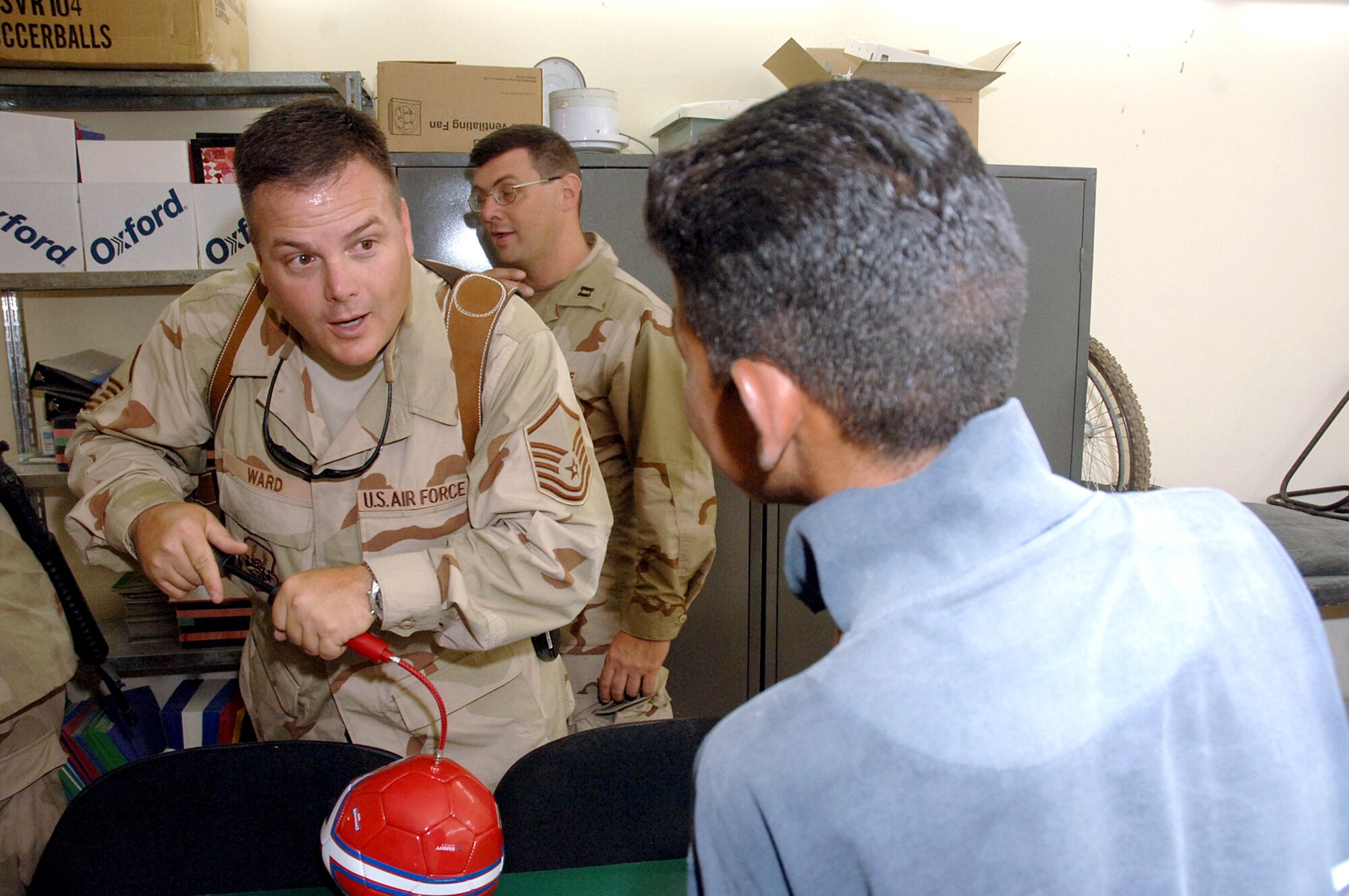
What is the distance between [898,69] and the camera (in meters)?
2.32

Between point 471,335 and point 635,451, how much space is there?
60 centimetres

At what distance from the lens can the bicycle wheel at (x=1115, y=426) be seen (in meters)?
2.82

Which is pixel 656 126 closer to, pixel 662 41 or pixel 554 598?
pixel 662 41

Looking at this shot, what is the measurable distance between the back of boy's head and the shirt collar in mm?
46

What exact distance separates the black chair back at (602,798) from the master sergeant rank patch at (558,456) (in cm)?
35

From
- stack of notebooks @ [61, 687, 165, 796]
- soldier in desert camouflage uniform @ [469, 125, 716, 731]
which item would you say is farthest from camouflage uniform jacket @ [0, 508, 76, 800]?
soldier in desert camouflage uniform @ [469, 125, 716, 731]

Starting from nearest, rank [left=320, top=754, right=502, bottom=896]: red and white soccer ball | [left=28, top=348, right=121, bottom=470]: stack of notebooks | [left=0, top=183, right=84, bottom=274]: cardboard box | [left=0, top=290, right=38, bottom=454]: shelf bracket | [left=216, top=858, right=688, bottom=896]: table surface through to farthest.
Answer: [left=320, top=754, right=502, bottom=896]: red and white soccer ball < [left=216, top=858, right=688, bottom=896]: table surface < [left=0, top=183, right=84, bottom=274]: cardboard box < [left=28, top=348, right=121, bottom=470]: stack of notebooks < [left=0, top=290, right=38, bottom=454]: shelf bracket

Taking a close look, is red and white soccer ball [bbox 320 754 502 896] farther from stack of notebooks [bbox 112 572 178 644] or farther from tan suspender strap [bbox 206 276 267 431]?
stack of notebooks [bbox 112 572 178 644]

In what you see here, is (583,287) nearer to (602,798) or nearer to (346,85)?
(346,85)

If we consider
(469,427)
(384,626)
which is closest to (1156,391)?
(469,427)

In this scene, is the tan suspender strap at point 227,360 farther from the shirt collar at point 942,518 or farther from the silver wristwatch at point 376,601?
the shirt collar at point 942,518

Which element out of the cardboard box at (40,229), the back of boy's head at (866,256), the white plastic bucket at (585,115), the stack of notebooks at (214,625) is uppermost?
the white plastic bucket at (585,115)

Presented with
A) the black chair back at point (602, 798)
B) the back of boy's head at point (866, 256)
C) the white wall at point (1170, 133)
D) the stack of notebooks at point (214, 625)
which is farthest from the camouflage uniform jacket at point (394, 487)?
the white wall at point (1170, 133)

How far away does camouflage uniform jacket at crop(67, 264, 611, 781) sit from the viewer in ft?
3.85
